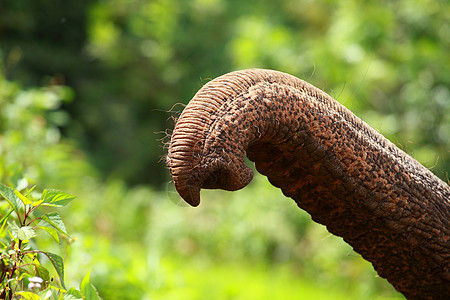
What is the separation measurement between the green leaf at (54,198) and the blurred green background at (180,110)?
0.30 meters

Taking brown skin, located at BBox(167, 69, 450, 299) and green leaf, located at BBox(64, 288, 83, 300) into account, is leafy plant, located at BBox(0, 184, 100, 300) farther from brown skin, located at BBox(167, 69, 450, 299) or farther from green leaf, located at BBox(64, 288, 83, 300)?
brown skin, located at BBox(167, 69, 450, 299)

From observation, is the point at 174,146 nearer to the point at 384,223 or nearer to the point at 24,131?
the point at 384,223

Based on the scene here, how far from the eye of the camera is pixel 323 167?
148cm

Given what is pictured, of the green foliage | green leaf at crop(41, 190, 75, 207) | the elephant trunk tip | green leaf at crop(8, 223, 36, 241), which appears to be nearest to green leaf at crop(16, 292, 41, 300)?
green leaf at crop(8, 223, 36, 241)

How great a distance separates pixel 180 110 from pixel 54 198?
3.15 ft

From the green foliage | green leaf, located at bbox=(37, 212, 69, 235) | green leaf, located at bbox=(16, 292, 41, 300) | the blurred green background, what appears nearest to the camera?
green leaf, located at bbox=(16, 292, 41, 300)

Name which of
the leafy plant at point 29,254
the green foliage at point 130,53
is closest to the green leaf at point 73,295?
the leafy plant at point 29,254

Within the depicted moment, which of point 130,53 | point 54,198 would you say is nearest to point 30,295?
point 54,198

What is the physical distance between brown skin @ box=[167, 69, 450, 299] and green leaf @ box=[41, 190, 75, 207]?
0.30m

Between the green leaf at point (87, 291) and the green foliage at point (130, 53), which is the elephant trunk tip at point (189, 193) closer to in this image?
the green leaf at point (87, 291)

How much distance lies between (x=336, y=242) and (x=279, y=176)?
18.5ft

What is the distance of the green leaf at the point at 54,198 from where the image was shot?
139 centimetres

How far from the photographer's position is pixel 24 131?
445 centimetres

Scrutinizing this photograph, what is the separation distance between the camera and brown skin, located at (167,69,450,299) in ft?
4.25
